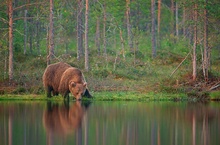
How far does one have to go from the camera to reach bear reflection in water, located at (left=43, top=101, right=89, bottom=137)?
19.8 meters

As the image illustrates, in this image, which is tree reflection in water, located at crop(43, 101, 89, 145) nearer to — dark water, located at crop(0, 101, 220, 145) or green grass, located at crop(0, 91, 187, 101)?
dark water, located at crop(0, 101, 220, 145)

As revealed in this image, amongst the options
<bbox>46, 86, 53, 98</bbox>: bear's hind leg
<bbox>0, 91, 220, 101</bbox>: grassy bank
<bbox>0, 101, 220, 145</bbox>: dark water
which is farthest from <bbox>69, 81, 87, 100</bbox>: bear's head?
<bbox>46, 86, 53, 98</bbox>: bear's hind leg

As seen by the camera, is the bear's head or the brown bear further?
the brown bear

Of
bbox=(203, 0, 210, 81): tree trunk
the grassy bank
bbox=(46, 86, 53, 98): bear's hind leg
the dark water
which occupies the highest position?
bbox=(203, 0, 210, 81): tree trunk

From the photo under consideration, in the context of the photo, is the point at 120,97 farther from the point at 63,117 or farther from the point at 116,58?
the point at 116,58

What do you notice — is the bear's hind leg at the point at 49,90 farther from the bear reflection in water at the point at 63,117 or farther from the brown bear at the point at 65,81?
the bear reflection in water at the point at 63,117

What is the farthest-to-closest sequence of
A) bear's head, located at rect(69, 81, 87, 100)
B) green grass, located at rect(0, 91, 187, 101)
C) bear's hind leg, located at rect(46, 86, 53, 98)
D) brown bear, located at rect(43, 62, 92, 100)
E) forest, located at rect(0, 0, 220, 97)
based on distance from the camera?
forest, located at rect(0, 0, 220, 97)
bear's hind leg, located at rect(46, 86, 53, 98)
green grass, located at rect(0, 91, 187, 101)
brown bear, located at rect(43, 62, 92, 100)
bear's head, located at rect(69, 81, 87, 100)

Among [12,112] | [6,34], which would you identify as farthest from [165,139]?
[6,34]

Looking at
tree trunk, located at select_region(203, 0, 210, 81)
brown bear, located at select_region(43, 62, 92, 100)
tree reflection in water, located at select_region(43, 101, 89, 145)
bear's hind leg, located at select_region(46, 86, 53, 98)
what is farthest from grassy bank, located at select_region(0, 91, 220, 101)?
tree trunk, located at select_region(203, 0, 210, 81)

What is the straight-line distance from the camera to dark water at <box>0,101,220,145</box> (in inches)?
710

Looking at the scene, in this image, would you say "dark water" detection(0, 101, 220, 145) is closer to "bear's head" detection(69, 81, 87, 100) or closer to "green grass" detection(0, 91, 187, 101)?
"bear's head" detection(69, 81, 87, 100)

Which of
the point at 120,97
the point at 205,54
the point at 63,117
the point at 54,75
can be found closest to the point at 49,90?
the point at 54,75

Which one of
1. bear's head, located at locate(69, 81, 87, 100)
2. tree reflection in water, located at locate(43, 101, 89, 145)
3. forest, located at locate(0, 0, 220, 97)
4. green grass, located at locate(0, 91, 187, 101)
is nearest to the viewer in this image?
tree reflection in water, located at locate(43, 101, 89, 145)

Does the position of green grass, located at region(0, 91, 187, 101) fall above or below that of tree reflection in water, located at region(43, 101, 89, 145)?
above
